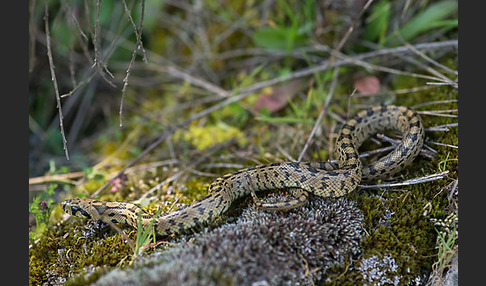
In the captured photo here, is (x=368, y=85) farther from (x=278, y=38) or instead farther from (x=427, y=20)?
(x=278, y=38)

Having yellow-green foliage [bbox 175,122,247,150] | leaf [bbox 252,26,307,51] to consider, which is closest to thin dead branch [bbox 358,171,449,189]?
yellow-green foliage [bbox 175,122,247,150]

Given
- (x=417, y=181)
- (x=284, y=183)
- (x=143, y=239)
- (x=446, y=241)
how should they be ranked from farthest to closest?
1. (x=284, y=183)
2. (x=417, y=181)
3. (x=446, y=241)
4. (x=143, y=239)

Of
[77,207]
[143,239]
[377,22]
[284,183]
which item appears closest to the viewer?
[143,239]

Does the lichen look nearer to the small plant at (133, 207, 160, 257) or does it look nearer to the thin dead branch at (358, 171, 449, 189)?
the small plant at (133, 207, 160, 257)

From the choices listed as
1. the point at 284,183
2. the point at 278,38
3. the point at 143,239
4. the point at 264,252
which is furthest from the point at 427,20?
Answer: the point at 143,239

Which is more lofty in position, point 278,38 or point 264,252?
point 278,38

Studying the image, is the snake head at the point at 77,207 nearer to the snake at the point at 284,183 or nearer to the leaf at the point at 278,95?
the snake at the point at 284,183

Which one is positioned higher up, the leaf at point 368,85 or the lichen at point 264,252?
the leaf at point 368,85

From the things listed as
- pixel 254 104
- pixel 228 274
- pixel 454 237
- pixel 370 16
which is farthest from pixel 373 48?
pixel 228 274

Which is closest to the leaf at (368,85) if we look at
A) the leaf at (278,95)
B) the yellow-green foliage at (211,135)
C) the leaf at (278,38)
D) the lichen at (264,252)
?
the leaf at (278,95)

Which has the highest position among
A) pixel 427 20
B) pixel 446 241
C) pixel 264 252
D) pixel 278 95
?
pixel 427 20
